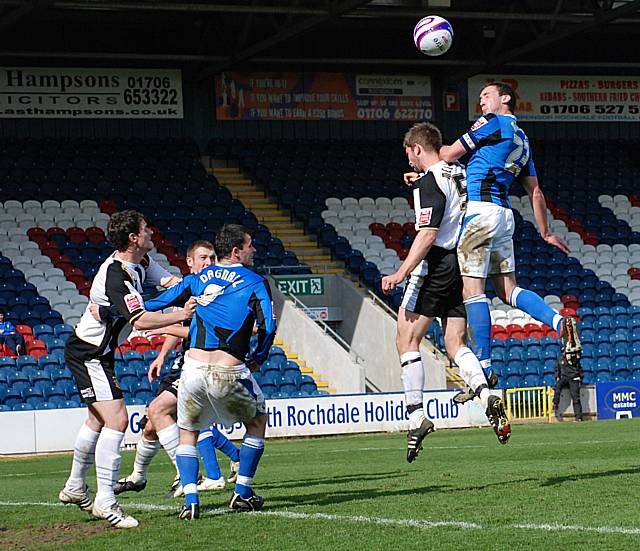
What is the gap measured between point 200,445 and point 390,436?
11311 millimetres

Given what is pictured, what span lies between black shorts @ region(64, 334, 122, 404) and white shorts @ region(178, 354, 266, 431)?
2.15 feet

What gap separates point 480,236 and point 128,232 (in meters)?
2.95

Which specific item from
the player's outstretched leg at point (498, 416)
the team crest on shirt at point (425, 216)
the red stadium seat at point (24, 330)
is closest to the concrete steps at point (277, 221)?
the red stadium seat at point (24, 330)

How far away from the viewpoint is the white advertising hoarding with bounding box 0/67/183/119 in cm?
3133

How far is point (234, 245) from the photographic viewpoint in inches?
316

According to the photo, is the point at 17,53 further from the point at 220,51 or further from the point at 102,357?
the point at 102,357

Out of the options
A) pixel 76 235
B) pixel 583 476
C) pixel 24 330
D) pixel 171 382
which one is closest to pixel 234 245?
pixel 171 382

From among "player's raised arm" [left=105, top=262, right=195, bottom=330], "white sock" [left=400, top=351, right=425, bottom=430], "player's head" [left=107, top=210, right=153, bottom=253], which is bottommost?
"white sock" [left=400, top=351, right=425, bottom=430]

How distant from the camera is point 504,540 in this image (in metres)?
6.44

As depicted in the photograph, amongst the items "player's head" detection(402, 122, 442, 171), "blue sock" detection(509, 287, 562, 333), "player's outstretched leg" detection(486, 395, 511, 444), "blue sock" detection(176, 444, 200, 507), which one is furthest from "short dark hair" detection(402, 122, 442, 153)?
"blue sock" detection(176, 444, 200, 507)

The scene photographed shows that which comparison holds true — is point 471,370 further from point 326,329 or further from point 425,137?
point 326,329

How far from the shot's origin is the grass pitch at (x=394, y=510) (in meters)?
6.70

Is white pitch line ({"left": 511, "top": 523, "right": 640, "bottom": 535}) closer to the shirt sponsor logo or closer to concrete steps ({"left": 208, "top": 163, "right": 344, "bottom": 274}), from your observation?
the shirt sponsor logo

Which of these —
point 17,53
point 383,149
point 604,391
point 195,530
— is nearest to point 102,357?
A: point 195,530
